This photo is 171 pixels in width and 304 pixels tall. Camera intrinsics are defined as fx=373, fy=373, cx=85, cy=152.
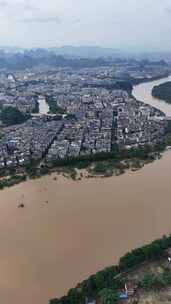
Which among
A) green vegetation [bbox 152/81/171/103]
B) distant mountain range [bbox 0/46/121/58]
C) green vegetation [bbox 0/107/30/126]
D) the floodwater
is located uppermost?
distant mountain range [bbox 0/46/121/58]

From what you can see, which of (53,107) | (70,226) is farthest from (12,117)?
(70,226)

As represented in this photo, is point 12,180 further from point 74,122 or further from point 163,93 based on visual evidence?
point 163,93

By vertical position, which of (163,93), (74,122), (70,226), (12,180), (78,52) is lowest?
(70,226)

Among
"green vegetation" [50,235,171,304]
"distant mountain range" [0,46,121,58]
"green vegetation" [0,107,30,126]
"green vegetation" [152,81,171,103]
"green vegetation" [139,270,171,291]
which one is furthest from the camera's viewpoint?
"distant mountain range" [0,46,121,58]

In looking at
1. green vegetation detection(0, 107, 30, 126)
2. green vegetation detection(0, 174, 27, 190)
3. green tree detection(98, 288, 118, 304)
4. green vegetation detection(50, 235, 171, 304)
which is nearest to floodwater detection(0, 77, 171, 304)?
green vegetation detection(0, 174, 27, 190)

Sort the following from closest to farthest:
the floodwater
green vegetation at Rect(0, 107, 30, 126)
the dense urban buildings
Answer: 1. the floodwater
2. the dense urban buildings
3. green vegetation at Rect(0, 107, 30, 126)

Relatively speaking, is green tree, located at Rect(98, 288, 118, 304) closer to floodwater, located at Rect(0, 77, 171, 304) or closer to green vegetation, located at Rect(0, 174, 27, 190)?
floodwater, located at Rect(0, 77, 171, 304)

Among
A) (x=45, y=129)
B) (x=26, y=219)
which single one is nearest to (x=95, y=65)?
(x=45, y=129)
